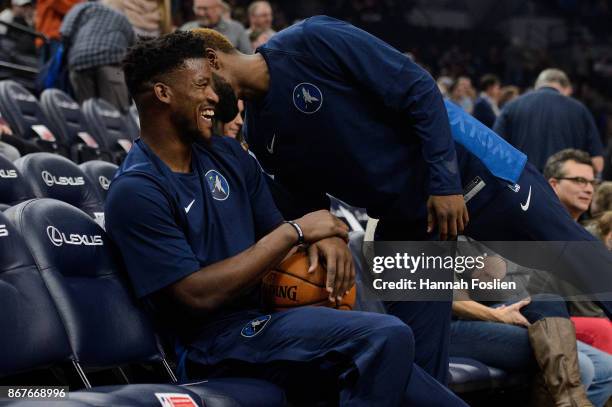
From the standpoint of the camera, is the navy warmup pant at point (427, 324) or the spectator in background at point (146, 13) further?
the spectator in background at point (146, 13)

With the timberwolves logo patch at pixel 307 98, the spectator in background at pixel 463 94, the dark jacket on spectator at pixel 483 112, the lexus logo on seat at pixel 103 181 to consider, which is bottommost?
the spectator in background at pixel 463 94

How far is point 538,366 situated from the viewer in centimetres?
411

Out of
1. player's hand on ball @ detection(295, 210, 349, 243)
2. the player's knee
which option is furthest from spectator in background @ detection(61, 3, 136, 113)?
the player's knee

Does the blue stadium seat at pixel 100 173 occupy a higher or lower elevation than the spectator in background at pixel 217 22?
higher

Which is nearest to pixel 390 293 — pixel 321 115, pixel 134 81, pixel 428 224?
pixel 428 224

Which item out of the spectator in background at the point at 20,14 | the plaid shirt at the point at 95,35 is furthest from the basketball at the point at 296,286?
the spectator in background at the point at 20,14

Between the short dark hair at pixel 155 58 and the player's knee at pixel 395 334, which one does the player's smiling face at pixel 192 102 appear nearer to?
the short dark hair at pixel 155 58

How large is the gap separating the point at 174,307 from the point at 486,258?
148cm

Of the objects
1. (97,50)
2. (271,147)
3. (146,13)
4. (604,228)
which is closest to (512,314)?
(604,228)

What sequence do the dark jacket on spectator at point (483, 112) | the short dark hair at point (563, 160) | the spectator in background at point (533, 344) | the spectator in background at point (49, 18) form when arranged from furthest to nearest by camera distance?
the dark jacket on spectator at point (483, 112) < the spectator in background at point (49, 18) < the short dark hair at point (563, 160) < the spectator in background at point (533, 344)

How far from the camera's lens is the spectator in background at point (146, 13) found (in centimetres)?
790

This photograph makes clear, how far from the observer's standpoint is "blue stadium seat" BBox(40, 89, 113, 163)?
617 centimetres

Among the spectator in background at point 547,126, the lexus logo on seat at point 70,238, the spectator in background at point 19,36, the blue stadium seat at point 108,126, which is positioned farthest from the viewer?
the spectator in background at point 19,36

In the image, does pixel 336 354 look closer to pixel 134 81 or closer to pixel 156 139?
pixel 156 139
